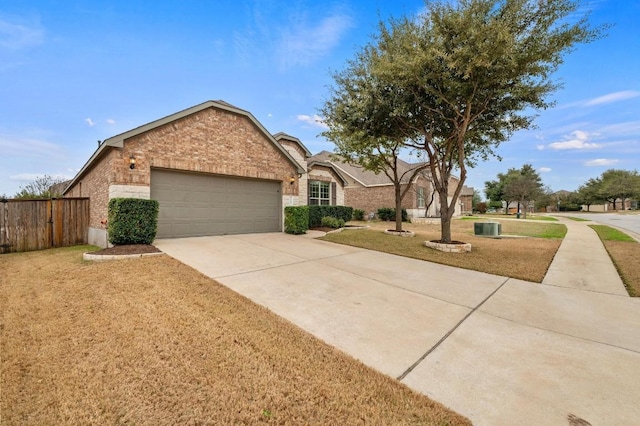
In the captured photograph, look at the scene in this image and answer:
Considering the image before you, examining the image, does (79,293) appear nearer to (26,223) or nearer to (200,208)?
(200,208)

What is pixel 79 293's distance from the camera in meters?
4.35

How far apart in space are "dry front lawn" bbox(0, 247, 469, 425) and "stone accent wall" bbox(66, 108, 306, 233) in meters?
5.21

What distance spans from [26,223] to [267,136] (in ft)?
29.0

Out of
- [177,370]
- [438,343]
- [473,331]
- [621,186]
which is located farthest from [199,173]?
[621,186]

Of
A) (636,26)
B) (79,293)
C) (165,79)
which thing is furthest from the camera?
(165,79)

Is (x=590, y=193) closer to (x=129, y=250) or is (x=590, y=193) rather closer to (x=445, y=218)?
(x=445, y=218)

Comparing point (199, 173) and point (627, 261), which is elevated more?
point (199, 173)

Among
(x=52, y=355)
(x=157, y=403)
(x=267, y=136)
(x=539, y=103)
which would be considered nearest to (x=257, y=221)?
(x=267, y=136)

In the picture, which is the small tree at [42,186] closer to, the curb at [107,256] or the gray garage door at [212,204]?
the gray garage door at [212,204]

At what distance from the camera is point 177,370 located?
2383 mm

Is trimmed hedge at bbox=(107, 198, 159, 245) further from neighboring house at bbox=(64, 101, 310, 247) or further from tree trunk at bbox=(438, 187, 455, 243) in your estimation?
tree trunk at bbox=(438, 187, 455, 243)

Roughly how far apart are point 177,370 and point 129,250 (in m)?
5.86

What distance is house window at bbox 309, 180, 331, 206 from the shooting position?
1627 centimetres

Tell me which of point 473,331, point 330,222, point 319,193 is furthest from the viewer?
point 319,193
